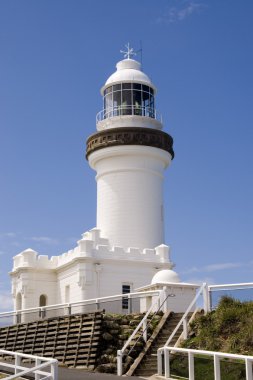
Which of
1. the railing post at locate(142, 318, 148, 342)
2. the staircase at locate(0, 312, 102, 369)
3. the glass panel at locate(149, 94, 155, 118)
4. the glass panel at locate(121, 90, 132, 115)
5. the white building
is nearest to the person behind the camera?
the railing post at locate(142, 318, 148, 342)

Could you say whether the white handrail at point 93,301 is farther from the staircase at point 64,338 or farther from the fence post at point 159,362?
the fence post at point 159,362

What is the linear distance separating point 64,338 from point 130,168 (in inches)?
558

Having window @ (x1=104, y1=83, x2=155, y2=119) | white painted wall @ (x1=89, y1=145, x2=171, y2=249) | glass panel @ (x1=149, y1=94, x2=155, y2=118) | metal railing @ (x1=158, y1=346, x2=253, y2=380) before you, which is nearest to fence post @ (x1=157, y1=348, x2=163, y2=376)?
metal railing @ (x1=158, y1=346, x2=253, y2=380)

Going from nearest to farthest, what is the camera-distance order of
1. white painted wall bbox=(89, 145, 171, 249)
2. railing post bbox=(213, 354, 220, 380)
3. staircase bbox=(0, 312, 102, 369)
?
railing post bbox=(213, 354, 220, 380), staircase bbox=(0, 312, 102, 369), white painted wall bbox=(89, 145, 171, 249)

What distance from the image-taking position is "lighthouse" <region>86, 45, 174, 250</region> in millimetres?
35562

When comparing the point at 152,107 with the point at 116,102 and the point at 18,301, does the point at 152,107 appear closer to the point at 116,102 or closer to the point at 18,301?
the point at 116,102

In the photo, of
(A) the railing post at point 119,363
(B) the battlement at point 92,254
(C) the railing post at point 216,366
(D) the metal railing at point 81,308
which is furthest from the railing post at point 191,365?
(B) the battlement at point 92,254

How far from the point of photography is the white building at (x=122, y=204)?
33031 millimetres

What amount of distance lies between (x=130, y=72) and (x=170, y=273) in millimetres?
15060

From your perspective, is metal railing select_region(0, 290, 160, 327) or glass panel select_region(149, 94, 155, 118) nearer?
metal railing select_region(0, 290, 160, 327)

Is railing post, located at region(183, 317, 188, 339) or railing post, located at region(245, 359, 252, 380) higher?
railing post, located at region(183, 317, 188, 339)

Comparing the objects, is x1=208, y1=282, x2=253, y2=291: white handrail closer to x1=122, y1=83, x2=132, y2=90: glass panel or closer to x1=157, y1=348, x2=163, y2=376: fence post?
x1=157, y1=348, x2=163, y2=376: fence post

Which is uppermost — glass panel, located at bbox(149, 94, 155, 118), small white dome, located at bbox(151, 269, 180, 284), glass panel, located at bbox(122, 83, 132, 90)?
glass panel, located at bbox(122, 83, 132, 90)

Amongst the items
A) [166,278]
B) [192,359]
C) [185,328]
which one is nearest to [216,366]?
[192,359]
